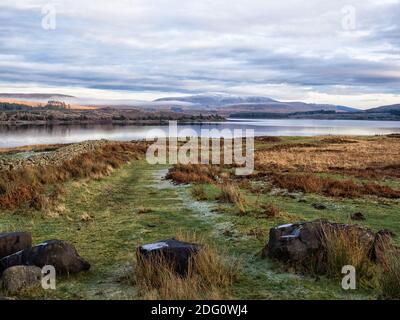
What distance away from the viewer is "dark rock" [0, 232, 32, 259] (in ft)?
26.3

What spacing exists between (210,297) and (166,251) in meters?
1.57

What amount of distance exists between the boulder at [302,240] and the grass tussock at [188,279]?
3.81 feet

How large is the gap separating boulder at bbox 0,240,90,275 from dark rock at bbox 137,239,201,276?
128 centimetres

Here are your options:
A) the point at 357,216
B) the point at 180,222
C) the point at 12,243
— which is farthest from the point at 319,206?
the point at 12,243

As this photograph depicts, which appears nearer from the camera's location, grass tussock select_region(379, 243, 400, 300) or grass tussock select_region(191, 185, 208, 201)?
grass tussock select_region(379, 243, 400, 300)

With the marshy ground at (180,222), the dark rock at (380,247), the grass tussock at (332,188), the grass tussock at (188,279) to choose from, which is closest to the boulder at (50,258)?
the marshy ground at (180,222)

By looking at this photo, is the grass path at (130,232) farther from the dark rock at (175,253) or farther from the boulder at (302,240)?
the dark rock at (175,253)

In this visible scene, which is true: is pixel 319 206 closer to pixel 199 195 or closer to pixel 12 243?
pixel 199 195

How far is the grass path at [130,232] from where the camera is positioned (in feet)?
22.0

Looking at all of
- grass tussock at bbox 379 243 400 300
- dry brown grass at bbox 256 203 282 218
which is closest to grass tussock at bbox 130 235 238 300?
grass tussock at bbox 379 243 400 300

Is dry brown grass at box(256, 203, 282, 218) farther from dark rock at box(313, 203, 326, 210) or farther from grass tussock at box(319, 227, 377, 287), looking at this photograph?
grass tussock at box(319, 227, 377, 287)

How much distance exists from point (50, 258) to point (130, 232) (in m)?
3.75

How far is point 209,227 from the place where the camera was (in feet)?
37.7

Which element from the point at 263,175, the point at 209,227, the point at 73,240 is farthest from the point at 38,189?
the point at 263,175
